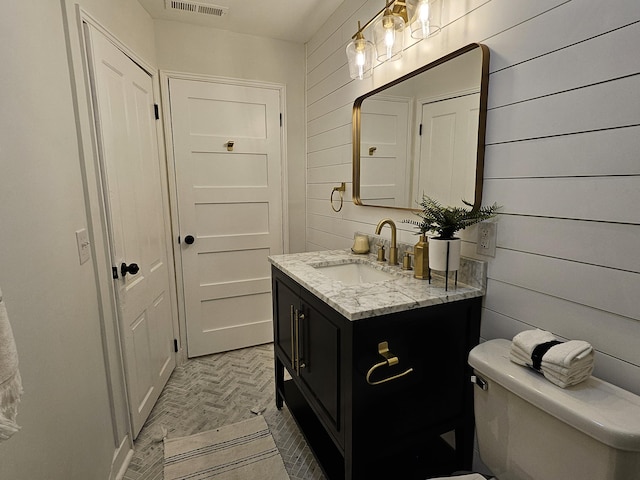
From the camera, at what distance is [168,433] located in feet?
6.07

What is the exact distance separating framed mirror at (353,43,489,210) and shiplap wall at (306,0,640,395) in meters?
0.06

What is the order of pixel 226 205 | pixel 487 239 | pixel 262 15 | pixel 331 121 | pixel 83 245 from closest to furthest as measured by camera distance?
pixel 487 239 → pixel 83 245 → pixel 262 15 → pixel 331 121 → pixel 226 205

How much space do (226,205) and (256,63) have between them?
1093 mm

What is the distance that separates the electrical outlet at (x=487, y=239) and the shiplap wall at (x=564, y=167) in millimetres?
22

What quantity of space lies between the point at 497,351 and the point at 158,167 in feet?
7.18

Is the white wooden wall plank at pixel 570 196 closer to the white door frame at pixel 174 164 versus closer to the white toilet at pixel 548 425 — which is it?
the white toilet at pixel 548 425

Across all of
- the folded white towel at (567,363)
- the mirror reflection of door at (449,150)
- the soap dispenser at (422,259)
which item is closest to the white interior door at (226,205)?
the mirror reflection of door at (449,150)

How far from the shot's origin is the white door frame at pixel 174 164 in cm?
232

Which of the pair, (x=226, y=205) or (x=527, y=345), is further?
(x=226, y=205)

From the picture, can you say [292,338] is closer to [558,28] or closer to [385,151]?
[385,151]

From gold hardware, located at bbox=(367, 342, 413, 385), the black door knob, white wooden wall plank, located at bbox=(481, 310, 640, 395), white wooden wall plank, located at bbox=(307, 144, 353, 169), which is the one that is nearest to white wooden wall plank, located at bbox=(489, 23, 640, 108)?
white wooden wall plank, located at bbox=(481, 310, 640, 395)

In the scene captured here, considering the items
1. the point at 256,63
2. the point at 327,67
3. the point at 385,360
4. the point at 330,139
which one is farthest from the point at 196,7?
the point at 385,360

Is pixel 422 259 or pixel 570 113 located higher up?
pixel 570 113

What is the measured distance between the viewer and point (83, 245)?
1.34 meters
